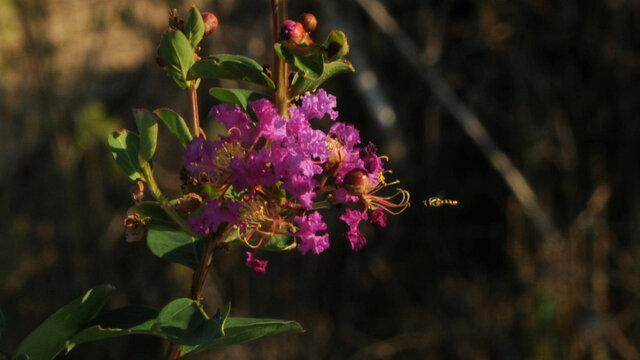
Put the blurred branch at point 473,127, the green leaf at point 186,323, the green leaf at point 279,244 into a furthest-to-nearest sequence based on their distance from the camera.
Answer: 1. the blurred branch at point 473,127
2. the green leaf at point 279,244
3. the green leaf at point 186,323

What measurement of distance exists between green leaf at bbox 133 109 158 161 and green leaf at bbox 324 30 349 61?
0.19 metres

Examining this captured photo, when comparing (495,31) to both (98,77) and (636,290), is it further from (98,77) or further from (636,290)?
(98,77)

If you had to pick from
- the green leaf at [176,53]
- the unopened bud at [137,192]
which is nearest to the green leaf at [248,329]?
the unopened bud at [137,192]

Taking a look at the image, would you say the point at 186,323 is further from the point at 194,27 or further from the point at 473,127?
the point at 473,127

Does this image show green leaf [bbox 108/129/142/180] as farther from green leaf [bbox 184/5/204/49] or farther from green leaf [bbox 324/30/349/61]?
green leaf [bbox 324/30/349/61]

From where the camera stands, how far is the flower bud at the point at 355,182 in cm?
81

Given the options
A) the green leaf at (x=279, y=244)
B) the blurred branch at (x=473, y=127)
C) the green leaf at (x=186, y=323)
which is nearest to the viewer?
the green leaf at (x=186, y=323)

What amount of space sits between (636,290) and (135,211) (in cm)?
273

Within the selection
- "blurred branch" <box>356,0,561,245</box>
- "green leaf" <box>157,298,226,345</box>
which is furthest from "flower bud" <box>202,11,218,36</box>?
"blurred branch" <box>356,0,561,245</box>

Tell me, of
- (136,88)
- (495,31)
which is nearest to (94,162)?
(136,88)

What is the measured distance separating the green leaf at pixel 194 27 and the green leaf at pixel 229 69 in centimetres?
2

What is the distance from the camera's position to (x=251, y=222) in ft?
2.55

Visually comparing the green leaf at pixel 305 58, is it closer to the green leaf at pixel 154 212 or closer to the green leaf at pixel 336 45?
the green leaf at pixel 336 45

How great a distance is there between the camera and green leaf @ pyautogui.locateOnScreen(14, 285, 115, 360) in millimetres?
837
